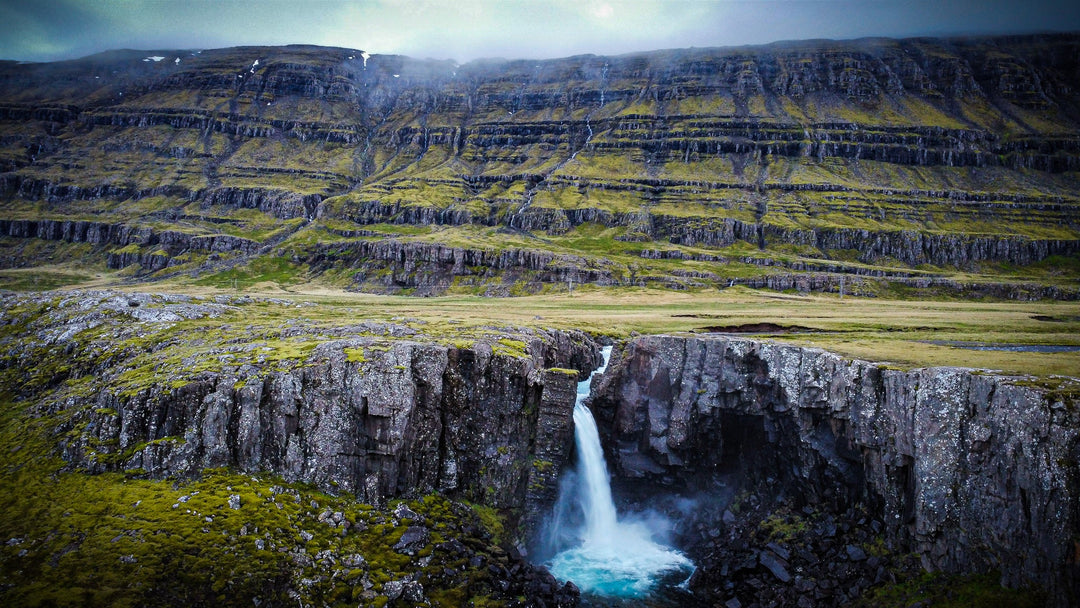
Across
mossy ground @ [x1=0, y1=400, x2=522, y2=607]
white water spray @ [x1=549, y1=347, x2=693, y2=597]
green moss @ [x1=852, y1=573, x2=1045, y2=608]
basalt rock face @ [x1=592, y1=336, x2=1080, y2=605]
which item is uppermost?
basalt rock face @ [x1=592, y1=336, x2=1080, y2=605]

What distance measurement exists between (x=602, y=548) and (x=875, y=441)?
68.5ft

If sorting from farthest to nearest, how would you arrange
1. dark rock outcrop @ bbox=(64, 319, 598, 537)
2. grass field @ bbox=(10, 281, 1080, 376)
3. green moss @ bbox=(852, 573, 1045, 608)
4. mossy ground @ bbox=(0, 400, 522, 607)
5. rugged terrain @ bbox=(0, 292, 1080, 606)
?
grass field @ bbox=(10, 281, 1080, 376) < dark rock outcrop @ bbox=(64, 319, 598, 537) < rugged terrain @ bbox=(0, 292, 1080, 606) < mossy ground @ bbox=(0, 400, 522, 607) < green moss @ bbox=(852, 573, 1045, 608)

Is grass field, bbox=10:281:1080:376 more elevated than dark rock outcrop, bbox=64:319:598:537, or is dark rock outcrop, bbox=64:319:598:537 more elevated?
grass field, bbox=10:281:1080:376

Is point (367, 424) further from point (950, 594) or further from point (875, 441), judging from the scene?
point (950, 594)

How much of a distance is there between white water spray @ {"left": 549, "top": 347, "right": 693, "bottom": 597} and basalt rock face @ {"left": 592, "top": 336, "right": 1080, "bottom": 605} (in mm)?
2264

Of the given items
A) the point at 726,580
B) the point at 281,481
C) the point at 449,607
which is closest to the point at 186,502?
the point at 281,481

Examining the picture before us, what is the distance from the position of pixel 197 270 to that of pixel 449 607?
596ft

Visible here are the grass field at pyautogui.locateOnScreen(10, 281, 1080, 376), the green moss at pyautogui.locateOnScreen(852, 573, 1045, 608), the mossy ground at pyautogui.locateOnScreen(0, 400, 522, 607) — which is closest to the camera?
the green moss at pyautogui.locateOnScreen(852, 573, 1045, 608)

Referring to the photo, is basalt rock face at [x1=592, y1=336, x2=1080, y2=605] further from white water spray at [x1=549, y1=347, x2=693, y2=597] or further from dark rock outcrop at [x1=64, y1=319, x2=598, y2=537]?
dark rock outcrop at [x1=64, y1=319, x2=598, y2=537]

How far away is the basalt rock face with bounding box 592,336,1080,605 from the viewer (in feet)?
83.8

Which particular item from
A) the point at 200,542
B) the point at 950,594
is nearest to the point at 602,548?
the point at 950,594

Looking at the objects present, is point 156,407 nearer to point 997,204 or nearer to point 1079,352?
point 1079,352

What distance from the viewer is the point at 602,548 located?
140ft

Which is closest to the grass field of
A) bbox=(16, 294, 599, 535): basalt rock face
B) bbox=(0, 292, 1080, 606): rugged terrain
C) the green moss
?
bbox=(0, 292, 1080, 606): rugged terrain
